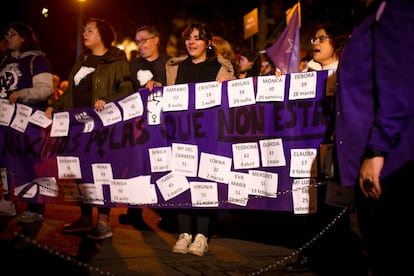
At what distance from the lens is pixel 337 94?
115 inches

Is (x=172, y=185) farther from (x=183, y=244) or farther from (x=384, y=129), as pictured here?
(x=384, y=129)

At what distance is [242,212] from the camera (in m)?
6.94

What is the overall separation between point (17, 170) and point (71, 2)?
13.9 m

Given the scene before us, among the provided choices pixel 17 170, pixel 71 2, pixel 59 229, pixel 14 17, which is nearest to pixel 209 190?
pixel 59 229

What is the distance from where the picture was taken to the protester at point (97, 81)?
214 inches

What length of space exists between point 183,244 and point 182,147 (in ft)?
3.11

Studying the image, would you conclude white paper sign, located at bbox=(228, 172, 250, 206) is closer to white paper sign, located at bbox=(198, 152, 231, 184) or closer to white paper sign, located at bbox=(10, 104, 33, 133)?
white paper sign, located at bbox=(198, 152, 231, 184)

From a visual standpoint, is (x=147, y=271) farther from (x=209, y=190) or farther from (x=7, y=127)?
(x=7, y=127)

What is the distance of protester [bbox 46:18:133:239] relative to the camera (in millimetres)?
5426

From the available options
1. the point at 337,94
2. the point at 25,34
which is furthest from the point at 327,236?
the point at 25,34

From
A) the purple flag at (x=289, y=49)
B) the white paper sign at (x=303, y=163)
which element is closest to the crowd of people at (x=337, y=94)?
the white paper sign at (x=303, y=163)

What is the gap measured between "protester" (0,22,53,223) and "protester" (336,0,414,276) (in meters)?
4.20

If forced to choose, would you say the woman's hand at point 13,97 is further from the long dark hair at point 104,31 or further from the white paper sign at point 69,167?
the long dark hair at point 104,31

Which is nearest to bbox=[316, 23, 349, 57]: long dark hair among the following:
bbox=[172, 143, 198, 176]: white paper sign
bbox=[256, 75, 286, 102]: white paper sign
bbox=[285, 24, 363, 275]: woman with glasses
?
bbox=[285, 24, 363, 275]: woman with glasses
